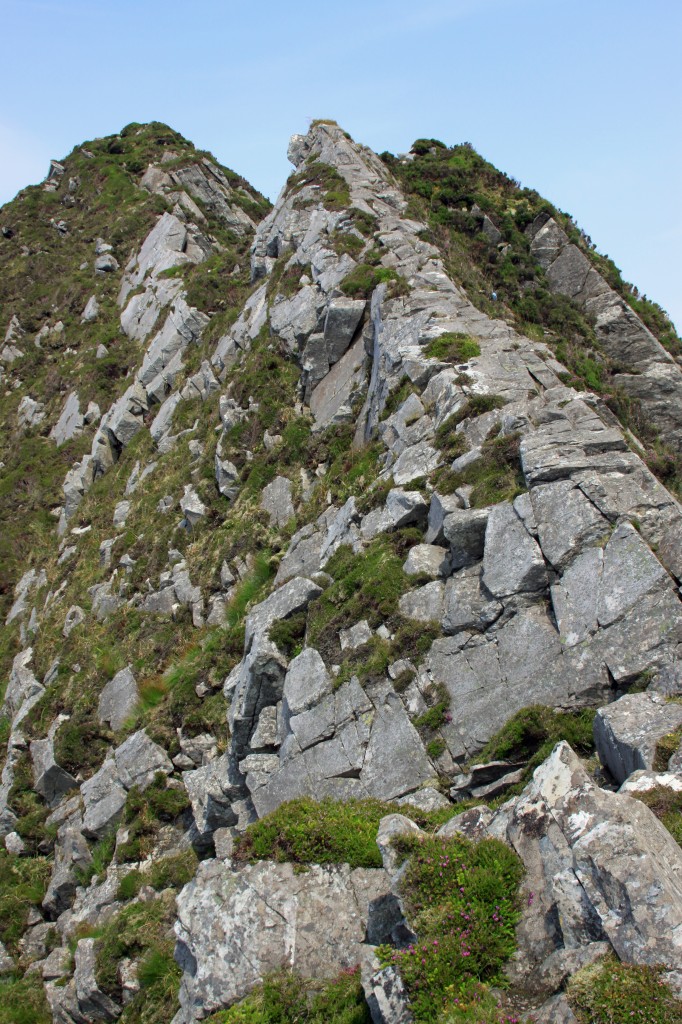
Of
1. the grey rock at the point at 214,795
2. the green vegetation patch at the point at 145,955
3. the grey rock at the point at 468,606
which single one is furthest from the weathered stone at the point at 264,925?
the grey rock at the point at 214,795

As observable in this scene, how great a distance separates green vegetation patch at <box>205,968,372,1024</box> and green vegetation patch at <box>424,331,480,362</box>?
580 inches

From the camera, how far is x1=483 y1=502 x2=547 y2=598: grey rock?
40.9 feet

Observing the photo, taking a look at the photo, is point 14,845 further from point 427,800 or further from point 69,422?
point 69,422

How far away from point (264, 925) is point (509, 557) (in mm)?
7147

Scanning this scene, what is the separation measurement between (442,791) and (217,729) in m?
7.23

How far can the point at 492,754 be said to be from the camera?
10961mm

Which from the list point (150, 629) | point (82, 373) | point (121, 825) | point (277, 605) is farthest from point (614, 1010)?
point (82, 373)

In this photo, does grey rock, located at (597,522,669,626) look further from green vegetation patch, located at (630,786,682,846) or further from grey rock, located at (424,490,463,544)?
grey rock, located at (424,490,463,544)

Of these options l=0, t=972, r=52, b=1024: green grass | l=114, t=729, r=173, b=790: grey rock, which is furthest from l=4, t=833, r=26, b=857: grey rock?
l=0, t=972, r=52, b=1024: green grass

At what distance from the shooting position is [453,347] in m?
19.6

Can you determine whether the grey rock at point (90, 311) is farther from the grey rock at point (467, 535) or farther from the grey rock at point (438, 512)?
the grey rock at point (467, 535)

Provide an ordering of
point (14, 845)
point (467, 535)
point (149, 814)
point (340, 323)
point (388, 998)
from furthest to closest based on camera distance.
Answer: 1. point (340, 323)
2. point (14, 845)
3. point (149, 814)
4. point (467, 535)
5. point (388, 998)

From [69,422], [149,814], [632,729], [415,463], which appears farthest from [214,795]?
[69,422]

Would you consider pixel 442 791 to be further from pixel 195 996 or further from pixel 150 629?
pixel 150 629
